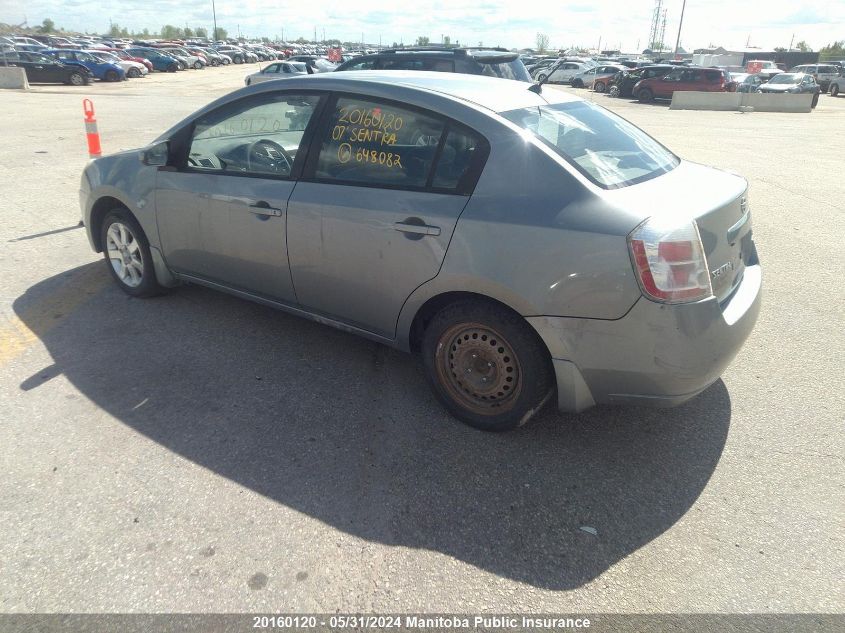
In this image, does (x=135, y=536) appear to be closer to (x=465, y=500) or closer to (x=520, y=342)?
(x=465, y=500)

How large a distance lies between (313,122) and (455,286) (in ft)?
4.58

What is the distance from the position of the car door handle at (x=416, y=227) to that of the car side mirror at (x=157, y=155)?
2.05 m

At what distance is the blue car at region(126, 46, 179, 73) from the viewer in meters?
46.8

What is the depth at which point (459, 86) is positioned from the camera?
3490 mm

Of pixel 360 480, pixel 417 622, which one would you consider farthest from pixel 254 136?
pixel 417 622

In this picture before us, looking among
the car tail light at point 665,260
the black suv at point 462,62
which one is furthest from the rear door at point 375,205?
the black suv at point 462,62

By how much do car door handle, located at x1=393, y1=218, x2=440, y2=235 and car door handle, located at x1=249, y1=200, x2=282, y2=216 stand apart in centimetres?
87

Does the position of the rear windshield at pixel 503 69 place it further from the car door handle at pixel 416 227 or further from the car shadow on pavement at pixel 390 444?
the car door handle at pixel 416 227

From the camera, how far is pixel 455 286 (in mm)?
3111

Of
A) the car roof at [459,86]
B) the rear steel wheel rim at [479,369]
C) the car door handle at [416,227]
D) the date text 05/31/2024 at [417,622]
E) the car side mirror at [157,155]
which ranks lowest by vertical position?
the date text 05/31/2024 at [417,622]

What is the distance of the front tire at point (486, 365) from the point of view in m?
3.04

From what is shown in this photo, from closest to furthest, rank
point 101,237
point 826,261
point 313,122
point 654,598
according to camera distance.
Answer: point 654,598
point 313,122
point 101,237
point 826,261

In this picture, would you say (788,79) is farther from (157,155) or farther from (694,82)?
(157,155)

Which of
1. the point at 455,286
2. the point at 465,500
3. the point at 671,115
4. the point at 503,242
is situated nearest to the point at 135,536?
the point at 465,500
